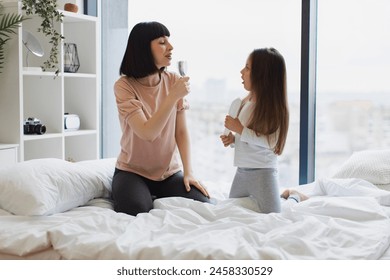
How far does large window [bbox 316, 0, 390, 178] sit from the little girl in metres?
1.10

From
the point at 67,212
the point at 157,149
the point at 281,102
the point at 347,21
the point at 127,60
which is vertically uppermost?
the point at 347,21

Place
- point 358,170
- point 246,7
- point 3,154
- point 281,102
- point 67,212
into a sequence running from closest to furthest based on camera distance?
point 67,212, point 281,102, point 358,170, point 3,154, point 246,7

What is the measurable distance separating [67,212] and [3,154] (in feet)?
3.20

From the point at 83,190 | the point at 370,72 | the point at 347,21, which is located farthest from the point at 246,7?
the point at 83,190

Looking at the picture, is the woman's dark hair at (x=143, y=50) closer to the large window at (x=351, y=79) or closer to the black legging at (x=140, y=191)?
the black legging at (x=140, y=191)

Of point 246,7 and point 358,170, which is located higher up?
point 246,7

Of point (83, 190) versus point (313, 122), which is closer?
point (83, 190)

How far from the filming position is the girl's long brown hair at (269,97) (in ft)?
7.88

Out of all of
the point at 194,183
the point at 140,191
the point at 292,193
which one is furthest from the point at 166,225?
the point at 292,193

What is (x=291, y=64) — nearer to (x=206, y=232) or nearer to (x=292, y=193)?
(x=292, y=193)

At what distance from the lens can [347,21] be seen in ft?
11.3

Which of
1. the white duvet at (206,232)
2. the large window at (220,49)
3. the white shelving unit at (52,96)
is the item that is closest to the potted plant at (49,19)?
the white shelving unit at (52,96)

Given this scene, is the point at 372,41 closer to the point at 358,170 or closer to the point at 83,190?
the point at 358,170

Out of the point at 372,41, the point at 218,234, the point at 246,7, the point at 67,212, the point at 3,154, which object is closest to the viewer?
the point at 218,234
